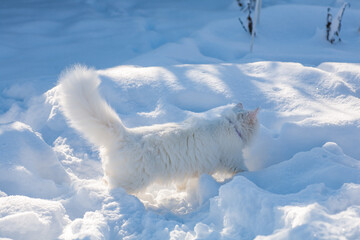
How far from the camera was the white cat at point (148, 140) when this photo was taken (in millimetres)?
2174

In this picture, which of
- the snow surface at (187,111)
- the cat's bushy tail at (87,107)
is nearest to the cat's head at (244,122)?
the snow surface at (187,111)

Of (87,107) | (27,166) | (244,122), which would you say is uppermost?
(87,107)

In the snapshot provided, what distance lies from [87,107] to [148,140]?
50cm

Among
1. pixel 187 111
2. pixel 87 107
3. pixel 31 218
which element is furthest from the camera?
pixel 187 111

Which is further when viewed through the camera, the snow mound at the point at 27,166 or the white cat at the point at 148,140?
the snow mound at the point at 27,166

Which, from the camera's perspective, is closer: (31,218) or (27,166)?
(31,218)

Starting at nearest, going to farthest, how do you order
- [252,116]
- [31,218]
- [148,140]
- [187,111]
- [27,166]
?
1. [31,218]
2. [148,140]
3. [27,166]
4. [252,116]
5. [187,111]

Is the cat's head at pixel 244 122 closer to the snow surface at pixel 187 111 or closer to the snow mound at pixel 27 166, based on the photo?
the snow surface at pixel 187 111

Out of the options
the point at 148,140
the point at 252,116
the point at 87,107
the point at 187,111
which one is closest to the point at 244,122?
the point at 252,116

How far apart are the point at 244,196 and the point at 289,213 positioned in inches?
11.0

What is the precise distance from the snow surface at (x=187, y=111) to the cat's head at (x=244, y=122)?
0.16m

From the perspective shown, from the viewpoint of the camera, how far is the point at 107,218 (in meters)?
1.98

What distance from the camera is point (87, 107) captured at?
2186 millimetres

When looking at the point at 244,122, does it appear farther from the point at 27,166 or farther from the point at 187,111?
the point at 27,166
